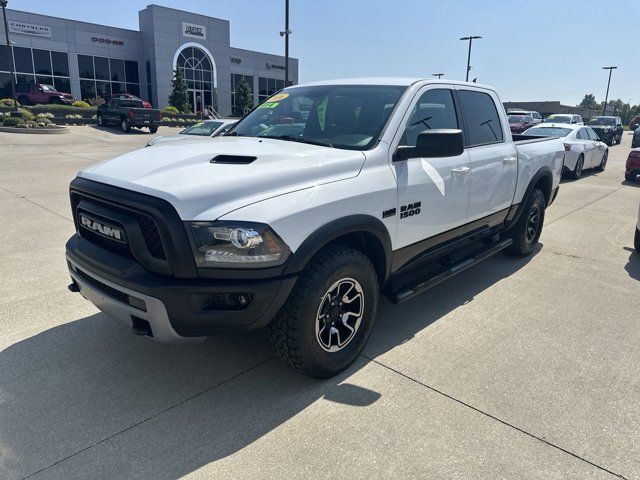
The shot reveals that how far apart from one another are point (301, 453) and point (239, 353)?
1.12 metres

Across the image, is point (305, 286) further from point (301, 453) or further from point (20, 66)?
point (20, 66)

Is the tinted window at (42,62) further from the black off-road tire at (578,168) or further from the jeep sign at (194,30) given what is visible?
the black off-road tire at (578,168)

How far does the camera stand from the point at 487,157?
438 centimetres

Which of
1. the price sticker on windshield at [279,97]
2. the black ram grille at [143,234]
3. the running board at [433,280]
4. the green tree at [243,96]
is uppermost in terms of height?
the green tree at [243,96]

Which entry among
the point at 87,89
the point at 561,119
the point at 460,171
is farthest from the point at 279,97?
the point at 87,89

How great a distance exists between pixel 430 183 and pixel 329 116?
3.11 feet

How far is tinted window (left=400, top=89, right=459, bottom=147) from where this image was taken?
140 inches

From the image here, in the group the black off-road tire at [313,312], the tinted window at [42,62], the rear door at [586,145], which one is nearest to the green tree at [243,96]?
the tinted window at [42,62]

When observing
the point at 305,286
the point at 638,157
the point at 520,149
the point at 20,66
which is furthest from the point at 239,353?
A: the point at 20,66

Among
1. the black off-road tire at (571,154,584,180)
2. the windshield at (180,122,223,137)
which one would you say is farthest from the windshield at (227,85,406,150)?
the black off-road tire at (571,154,584,180)

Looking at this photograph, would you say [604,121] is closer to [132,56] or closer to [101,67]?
[132,56]

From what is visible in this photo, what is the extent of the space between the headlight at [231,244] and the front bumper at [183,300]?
0.11 metres

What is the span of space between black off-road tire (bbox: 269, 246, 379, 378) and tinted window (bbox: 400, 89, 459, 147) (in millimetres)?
1045

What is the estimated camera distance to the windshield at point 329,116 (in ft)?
11.3
